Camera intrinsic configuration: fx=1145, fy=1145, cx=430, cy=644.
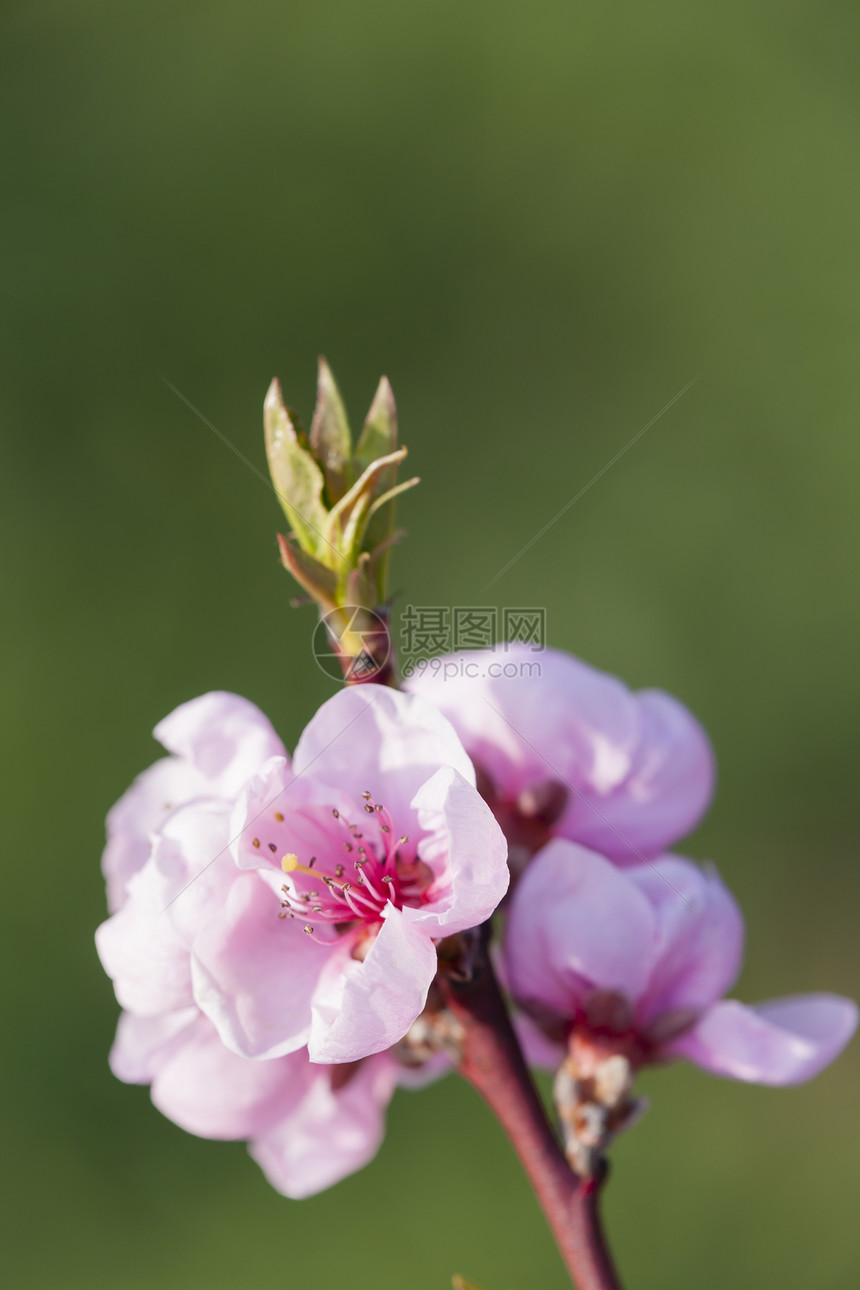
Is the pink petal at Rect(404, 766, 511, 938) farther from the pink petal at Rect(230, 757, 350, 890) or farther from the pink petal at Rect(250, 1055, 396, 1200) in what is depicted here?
the pink petal at Rect(250, 1055, 396, 1200)

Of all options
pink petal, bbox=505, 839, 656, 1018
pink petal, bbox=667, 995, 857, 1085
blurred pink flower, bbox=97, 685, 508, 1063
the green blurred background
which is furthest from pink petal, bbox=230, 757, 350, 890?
the green blurred background

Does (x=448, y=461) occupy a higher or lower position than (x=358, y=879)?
lower

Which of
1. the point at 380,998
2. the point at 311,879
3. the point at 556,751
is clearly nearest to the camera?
the point at 380,998

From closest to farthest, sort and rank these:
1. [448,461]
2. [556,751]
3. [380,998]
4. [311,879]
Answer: [380,998], [311,879], [556,751], [448,461]

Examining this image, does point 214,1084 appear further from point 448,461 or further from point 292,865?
point 448,461

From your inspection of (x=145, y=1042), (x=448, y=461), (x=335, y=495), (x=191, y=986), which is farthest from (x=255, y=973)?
(x=448, y=461)

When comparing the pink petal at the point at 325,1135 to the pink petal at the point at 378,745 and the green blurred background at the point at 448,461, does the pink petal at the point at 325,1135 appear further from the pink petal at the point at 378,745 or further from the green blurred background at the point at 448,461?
the green blurred background at the point at 448,461
